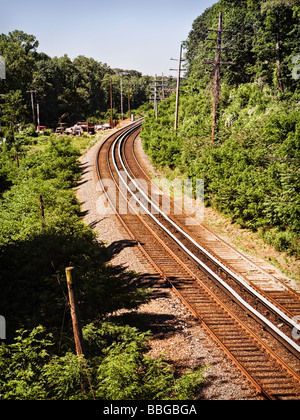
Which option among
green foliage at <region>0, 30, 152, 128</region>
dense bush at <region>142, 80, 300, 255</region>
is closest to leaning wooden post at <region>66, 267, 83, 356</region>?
dense bush at <region>142, 80, 300, 255</region>

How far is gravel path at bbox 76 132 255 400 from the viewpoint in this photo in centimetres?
691

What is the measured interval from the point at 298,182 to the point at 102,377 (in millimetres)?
11588

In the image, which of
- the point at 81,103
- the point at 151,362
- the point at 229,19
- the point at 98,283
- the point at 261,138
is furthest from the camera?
the point at 81,103

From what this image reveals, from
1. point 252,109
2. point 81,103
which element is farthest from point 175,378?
point 81,103

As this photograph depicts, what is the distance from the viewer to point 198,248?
14062 mm

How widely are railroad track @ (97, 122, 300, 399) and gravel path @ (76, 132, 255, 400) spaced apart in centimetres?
27

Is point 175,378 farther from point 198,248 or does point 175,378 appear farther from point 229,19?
point 229,19

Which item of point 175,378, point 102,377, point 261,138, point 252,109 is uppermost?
point 252,109

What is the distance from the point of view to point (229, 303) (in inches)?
403

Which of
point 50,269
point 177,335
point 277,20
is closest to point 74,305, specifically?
point 177,335

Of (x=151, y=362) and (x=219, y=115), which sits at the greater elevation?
(x=219, y=115)

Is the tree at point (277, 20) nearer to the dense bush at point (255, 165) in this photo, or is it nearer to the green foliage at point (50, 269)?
the dense bush at point (255, 165)

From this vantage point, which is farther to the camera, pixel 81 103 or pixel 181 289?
pixel 81 103

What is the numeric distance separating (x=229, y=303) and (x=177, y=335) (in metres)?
2.56
